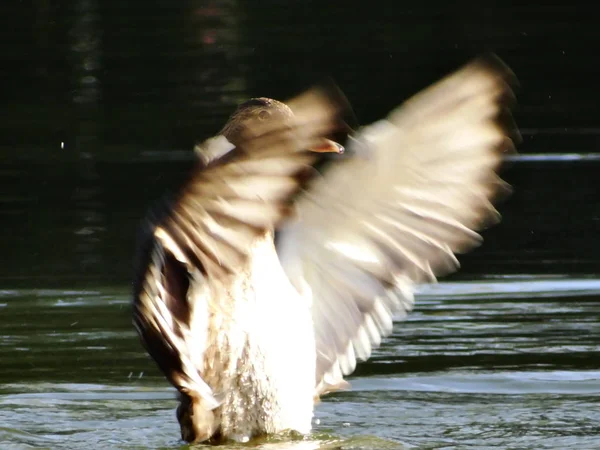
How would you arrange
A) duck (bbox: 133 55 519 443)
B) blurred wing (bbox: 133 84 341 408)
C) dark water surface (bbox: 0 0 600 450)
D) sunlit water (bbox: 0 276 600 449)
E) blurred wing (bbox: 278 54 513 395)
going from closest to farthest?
blurred wing (bbox: 133 84 341 408) < duck (bbox: 133 55 519 443) < blurred wing (bbox: 278 54 513 395) < sunlit water (bbox: 0 276 600 449) < dark water surface (bbox: 0 0 600 450)

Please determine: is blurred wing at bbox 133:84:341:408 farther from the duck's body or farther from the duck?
the duck's body

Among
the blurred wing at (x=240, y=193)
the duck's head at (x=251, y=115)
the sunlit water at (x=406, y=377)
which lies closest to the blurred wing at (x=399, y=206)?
the duck's head at (x=251, y=115)

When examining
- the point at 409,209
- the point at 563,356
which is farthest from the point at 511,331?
the point at 409,209

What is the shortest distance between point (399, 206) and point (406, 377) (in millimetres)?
1382

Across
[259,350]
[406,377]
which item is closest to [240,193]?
[259,350]

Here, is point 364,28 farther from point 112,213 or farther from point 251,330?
point 251,330

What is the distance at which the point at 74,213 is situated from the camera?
33.1 ft

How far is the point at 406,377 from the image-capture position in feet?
21.3

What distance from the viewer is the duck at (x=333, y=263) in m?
4.86

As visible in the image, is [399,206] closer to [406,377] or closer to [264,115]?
[264,115]

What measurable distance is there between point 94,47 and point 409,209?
15.5 meters

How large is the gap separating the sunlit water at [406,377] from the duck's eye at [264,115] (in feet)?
3.68

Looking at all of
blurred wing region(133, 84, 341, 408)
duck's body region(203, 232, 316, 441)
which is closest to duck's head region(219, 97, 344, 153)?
duck's body region(203, 232, 316, 441)

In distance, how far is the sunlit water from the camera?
18.6ft
